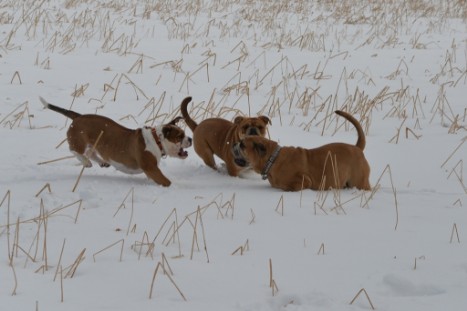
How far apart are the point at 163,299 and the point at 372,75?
7.97m

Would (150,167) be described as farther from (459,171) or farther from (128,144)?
(459,171)

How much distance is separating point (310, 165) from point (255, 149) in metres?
0.56

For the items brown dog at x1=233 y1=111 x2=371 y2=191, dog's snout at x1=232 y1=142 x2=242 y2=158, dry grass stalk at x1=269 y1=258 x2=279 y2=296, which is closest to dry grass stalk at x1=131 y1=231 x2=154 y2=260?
dry grass stalk at x1=269 y1=258 x2=279 y2=296

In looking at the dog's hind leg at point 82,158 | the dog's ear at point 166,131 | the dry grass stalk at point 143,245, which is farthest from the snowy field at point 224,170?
the dog's ear at point 166,131

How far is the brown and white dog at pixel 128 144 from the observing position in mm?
6188

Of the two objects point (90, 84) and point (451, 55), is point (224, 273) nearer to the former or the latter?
point (90, 84)

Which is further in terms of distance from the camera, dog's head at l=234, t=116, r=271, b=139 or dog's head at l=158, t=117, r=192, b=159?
dog's head at l=234, t=116, r=271, b=139

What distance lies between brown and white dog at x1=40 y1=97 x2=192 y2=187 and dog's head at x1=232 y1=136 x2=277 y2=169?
1.80 ft

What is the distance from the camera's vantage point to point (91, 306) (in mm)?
3162

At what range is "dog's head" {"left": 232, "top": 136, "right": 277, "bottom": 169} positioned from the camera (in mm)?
6293

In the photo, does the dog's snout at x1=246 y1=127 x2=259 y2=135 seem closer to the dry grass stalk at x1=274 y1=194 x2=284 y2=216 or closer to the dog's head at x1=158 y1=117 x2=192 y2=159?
the dog's head at x1=158 y1=117 x2=192 y2=159

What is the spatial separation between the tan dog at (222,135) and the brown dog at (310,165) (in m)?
0.60

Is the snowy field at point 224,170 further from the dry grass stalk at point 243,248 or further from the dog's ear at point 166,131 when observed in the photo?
the dog's ear at point 166,131

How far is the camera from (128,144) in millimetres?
6293
